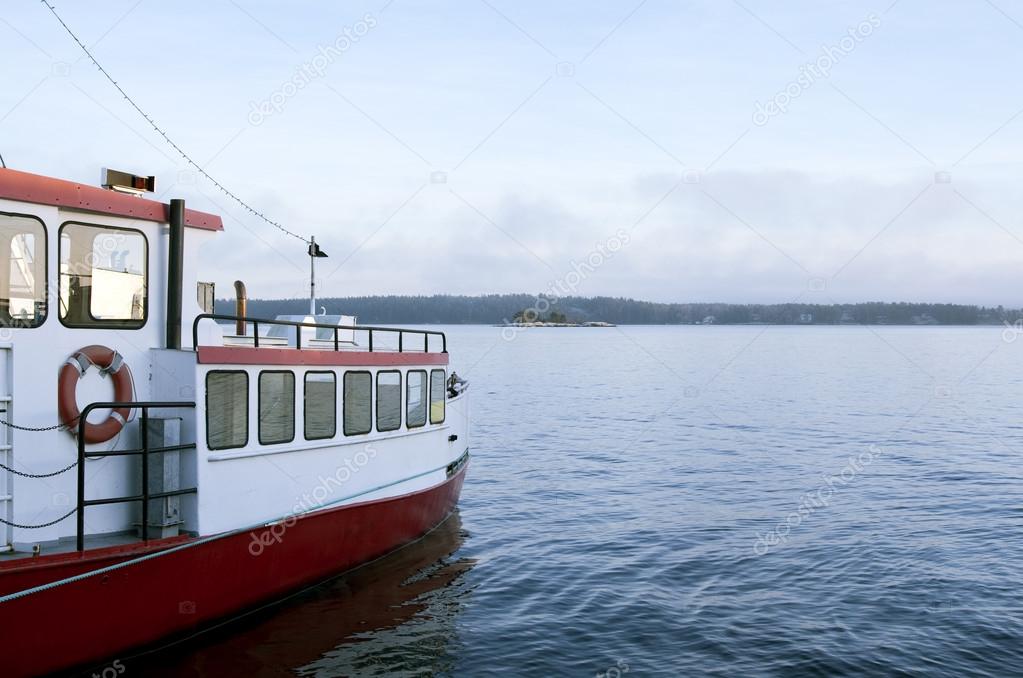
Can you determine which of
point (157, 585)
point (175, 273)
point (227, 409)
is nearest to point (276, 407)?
point (227, 409)

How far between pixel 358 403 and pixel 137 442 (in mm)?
3533

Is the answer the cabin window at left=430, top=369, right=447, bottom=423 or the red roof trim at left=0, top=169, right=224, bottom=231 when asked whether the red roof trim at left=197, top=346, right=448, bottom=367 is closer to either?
the cabin window at left=430, top=369, right=447, bottom=423

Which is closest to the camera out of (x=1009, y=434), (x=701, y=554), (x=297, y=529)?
(x=297, y=529)

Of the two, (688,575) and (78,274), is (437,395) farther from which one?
(78,274)

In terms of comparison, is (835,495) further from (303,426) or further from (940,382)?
(940,382)

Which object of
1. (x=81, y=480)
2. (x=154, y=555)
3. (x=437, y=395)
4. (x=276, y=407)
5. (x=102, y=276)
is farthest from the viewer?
(x=437, y=395)

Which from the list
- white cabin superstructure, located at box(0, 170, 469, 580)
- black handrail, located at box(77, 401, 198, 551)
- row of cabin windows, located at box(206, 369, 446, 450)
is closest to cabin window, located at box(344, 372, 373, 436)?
row of cabin windows, located at box(206, 369, 446, 450)

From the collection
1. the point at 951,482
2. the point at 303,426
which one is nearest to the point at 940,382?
the point at 951,482

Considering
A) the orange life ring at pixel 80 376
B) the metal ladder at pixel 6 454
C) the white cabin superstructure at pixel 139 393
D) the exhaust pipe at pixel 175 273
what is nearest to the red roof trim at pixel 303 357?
the white cabin superstructure at pixel 139 393

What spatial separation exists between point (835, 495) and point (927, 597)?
7982mm

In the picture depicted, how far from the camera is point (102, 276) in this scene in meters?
9.33

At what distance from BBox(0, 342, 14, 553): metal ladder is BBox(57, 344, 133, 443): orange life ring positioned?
0.48 meters

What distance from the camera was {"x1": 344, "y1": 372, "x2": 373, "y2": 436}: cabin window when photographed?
12.2m

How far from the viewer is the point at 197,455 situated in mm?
9414
